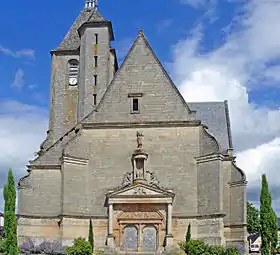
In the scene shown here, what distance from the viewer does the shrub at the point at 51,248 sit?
30944 millimetres

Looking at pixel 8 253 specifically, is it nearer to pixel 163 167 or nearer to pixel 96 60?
pixel 163 167

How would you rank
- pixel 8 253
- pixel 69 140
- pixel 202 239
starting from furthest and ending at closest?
pixel 69 140
pixel 202 239
pixel 8 253

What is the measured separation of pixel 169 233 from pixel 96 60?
15.2 metres

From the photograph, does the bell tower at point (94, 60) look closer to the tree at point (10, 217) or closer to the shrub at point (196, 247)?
the tree at point (10, 217)

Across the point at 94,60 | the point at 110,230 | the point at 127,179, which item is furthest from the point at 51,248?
the point at 94,60

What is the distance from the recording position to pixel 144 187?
33.1m

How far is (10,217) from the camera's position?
1118 inches

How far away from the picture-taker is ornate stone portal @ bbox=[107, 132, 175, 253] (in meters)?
32.9

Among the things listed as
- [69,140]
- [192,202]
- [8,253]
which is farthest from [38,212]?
[192,202]

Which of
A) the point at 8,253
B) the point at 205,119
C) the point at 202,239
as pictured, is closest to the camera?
the point at 8,253

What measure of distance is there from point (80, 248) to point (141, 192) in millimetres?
5416

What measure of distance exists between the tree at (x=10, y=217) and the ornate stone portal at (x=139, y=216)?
263 inches

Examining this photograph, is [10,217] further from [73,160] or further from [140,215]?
[140,215]

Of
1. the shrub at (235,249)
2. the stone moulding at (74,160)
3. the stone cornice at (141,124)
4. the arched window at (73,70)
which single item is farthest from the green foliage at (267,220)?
the arched window at (73,70)
